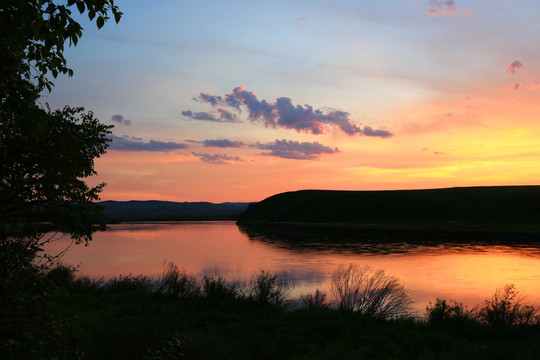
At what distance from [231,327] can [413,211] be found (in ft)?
354

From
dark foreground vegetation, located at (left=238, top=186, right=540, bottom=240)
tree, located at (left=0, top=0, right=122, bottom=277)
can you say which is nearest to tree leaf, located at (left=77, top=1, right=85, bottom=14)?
tree, located at (left=0, top=0, right=122, bottom=277)

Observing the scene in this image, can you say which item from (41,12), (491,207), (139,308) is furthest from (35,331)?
(491,207)

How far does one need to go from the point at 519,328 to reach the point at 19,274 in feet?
52.7

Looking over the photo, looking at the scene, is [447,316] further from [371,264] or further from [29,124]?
[371,264]

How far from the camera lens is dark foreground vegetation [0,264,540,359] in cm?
705

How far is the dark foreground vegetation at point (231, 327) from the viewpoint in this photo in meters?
7.05

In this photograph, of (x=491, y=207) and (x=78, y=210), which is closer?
(x=78, y=210)

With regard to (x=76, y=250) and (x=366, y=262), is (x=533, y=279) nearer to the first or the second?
(x=366, y=262)

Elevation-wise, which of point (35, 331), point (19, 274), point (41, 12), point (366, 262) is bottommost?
point (366, 262)

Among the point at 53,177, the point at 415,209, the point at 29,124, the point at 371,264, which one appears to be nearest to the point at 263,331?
the point at 53,177

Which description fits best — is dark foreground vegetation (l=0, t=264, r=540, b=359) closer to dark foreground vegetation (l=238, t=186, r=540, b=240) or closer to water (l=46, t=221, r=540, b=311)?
water (l=46, t=221, r=540, b=311)

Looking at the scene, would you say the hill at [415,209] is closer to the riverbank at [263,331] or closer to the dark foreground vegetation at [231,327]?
the dark foreground vegetation at [231,327]

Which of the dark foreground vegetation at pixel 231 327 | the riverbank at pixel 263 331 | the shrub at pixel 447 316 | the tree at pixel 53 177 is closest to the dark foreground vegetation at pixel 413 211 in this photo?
the shrub at pixel 447 316

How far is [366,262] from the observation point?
1596 inches
